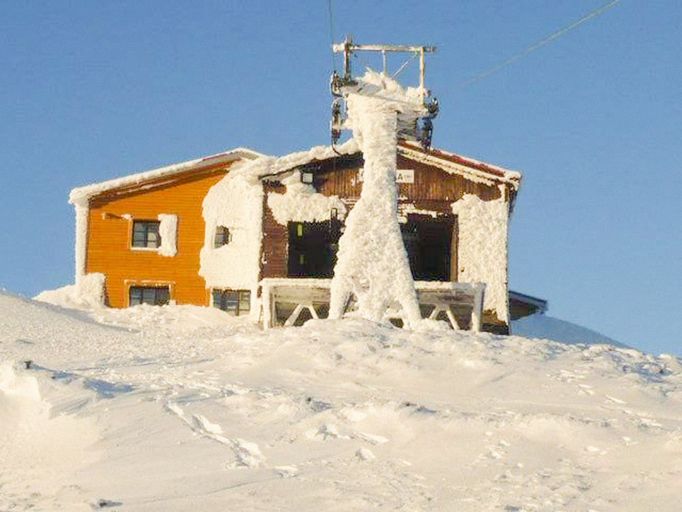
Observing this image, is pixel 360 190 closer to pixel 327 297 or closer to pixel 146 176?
pixel 327 297

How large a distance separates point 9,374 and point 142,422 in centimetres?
302

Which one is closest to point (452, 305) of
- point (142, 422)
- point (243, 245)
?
point (243, 245)

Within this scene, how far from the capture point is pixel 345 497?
8.62 m

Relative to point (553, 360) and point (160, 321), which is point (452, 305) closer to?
point (160, 321)

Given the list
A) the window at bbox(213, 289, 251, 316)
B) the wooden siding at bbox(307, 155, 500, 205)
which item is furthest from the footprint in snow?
the window at bbox(213, 289, 251, 316)

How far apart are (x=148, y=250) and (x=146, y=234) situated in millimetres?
601

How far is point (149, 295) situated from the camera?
31969 millimetres

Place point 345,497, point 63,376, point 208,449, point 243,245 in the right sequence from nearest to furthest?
1. point 345,497
2. point 208,449
3. point 63,376
4. point 243,245

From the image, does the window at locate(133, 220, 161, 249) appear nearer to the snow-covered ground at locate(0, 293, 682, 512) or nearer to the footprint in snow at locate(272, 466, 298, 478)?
the snow-covered ground at locate(0, 293, 682, 512)

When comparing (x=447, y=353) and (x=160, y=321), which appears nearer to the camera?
(x=447, y=353)

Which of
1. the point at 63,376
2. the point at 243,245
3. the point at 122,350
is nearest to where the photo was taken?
the point at 63,376

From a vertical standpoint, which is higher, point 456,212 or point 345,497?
point 456,212

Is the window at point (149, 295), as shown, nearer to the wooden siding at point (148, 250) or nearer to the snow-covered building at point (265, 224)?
the snow-covered building at point (265, 224)

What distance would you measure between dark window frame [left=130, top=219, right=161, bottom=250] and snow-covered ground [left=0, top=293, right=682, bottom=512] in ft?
51.8
